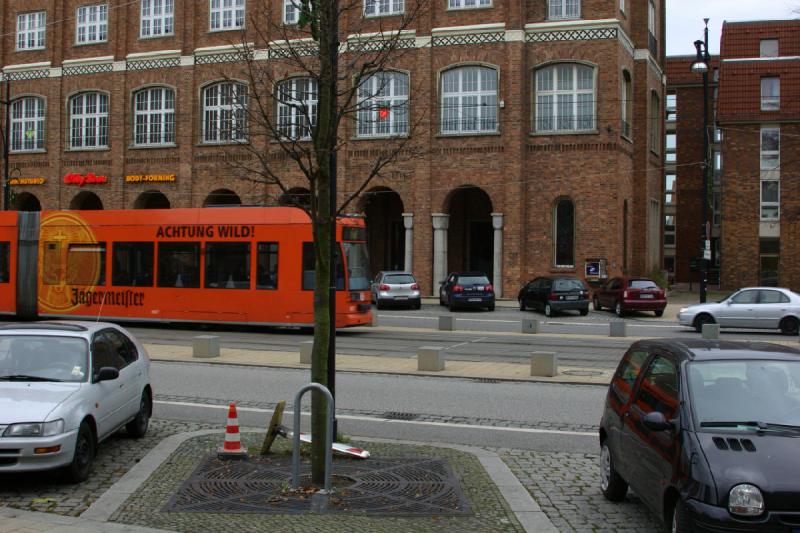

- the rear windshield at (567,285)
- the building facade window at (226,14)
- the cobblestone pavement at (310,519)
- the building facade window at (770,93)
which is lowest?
the cobblestone pavement at (310,519)

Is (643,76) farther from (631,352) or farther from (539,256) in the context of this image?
(631,352)

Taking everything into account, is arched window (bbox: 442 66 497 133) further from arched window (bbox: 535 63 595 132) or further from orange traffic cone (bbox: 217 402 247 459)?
orange traffic cone (bbox: 217 402 247 459)

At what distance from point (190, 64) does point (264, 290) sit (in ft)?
75.6

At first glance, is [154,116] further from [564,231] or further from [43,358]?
[43,358]

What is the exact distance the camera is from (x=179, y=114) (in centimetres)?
Answer: 4203

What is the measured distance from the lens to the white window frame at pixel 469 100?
1457 inches

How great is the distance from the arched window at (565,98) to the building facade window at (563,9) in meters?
2.10

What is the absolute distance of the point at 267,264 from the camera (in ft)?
73.7

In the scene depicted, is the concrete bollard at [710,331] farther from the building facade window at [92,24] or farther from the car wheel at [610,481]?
the building facade window at [92,24]

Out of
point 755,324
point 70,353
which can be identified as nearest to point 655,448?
point 70,353

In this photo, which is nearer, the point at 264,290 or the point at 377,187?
the point at 264,290

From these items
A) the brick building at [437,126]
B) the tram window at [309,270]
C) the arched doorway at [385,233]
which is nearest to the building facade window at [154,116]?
the brick building at [437,126]

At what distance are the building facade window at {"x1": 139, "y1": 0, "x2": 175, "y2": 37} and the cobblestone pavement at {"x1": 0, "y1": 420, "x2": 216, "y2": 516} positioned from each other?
37.4m

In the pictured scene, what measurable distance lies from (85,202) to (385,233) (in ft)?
56.8
